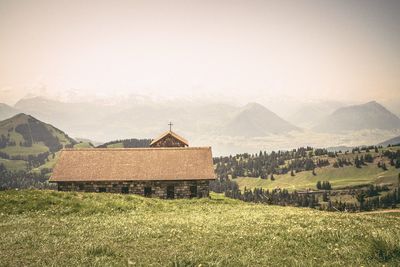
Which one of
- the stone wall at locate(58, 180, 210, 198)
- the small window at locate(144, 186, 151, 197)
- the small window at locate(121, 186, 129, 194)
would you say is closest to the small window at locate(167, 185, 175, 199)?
the stone wall at locate(58, 180, 210, 198)

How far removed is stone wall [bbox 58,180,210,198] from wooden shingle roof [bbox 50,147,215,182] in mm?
958

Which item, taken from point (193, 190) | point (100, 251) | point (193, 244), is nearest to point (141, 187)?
point (193, 190)

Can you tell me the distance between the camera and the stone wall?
5912 cm

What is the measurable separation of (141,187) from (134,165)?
183 inches

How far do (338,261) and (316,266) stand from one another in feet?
3.70

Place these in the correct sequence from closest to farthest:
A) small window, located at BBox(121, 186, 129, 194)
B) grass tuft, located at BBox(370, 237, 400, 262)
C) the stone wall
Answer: grass tuft, located at BBox(370, 237, 400, 262) → the stone wall → small window, located at BBox(121, 186, 129, 194)

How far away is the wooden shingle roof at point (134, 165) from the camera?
195ft

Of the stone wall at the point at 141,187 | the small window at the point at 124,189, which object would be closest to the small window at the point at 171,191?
the stone wall at the point at 141,187

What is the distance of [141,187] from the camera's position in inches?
2354

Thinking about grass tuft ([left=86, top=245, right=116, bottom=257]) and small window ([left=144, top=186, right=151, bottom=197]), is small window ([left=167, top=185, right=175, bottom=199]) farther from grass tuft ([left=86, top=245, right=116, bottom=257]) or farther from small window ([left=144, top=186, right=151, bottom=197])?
grass tuft ([left=86, top=245, right=116, bottom=257])

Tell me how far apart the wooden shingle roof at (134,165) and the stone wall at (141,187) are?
958 millimetres

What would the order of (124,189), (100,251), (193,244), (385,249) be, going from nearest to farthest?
(385,249)
(100,251)
(193,244)
(124,189)

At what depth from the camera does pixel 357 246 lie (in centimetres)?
1419

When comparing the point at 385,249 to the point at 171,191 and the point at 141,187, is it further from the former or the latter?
the point at 141,187
